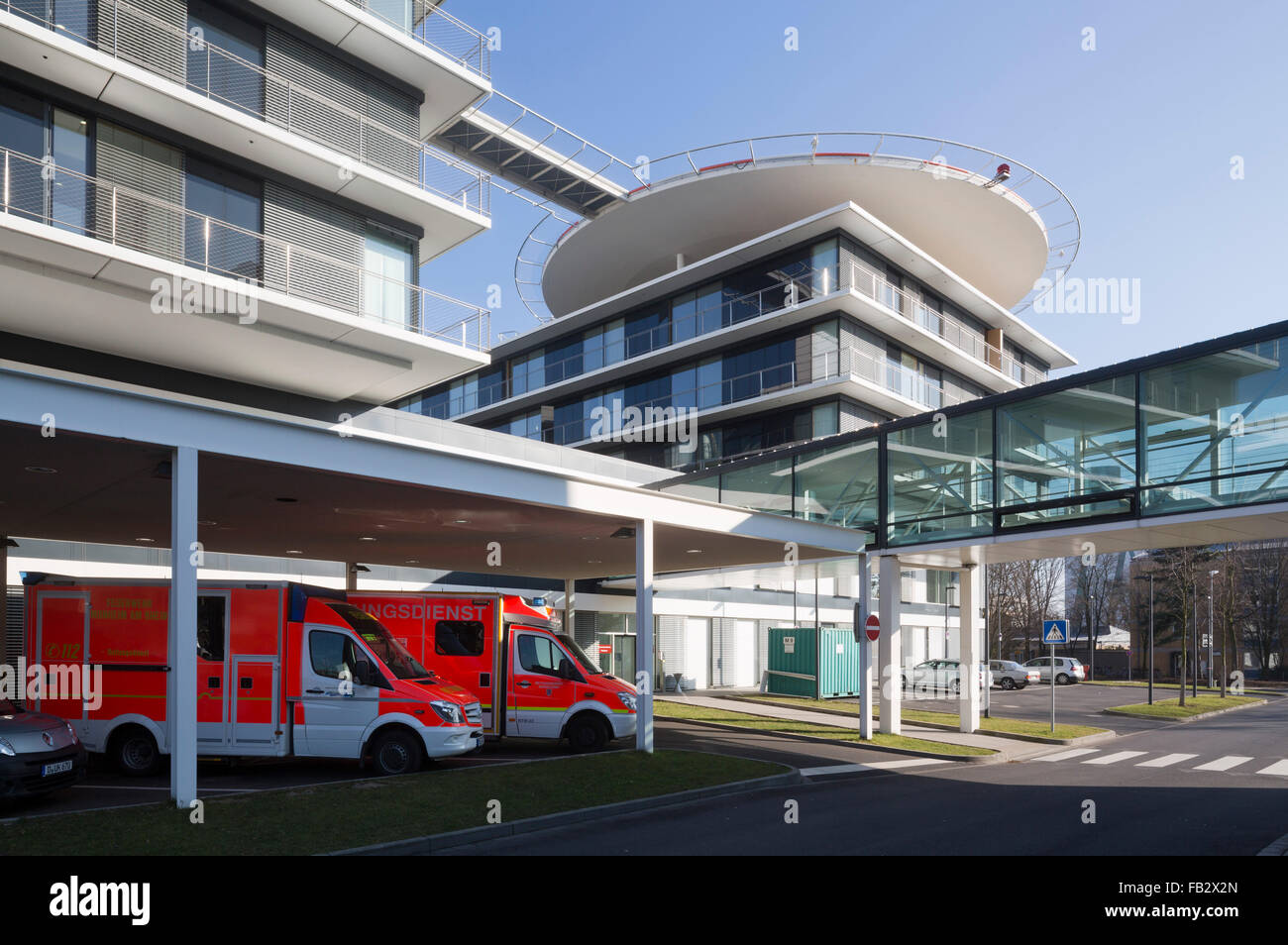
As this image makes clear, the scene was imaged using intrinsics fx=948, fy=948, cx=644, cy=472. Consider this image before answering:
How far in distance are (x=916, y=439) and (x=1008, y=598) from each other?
132 ft

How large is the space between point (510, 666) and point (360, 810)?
6.99 meters

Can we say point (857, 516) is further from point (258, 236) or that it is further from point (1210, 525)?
point (258, 236)

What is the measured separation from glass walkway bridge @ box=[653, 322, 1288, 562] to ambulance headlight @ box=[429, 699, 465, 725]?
10961mm

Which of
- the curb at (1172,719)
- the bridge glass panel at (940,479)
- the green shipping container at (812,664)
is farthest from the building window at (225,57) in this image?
the curb at (1172,719)

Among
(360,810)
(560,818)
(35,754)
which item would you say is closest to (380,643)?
A: (360,810)

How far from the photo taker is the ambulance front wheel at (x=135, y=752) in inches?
555

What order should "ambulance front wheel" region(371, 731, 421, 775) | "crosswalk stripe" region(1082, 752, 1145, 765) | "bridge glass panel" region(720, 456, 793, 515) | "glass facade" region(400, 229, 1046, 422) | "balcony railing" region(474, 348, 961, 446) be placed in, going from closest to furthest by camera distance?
1. "ambulance front wheel" region(371, 731, 421, 775)
2. "crosswalk stripe" region(1082, 752, 1145, 765)
3. "bridge glass panel" region(720, 456, 793, 515)
4. "balcony railing" region(474, 348, 961, 446)
5. "glass facade" region(400, 229, 1046, 422)

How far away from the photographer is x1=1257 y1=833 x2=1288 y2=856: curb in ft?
30.6

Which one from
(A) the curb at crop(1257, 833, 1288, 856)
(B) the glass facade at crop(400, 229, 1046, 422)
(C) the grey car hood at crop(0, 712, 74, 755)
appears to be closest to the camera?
(A) the curb at crop(1257, 833, 1288, 856)

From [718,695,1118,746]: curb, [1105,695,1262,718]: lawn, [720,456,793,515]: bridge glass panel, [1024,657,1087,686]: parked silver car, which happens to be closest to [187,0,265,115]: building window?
[720,456,793,515]: bridge glass panel

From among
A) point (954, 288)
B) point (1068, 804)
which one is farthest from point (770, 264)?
point (1068, 804)

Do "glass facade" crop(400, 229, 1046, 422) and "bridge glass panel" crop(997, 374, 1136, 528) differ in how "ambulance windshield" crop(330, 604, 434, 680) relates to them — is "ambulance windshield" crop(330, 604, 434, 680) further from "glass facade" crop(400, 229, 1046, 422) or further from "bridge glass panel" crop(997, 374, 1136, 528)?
"glass facade" crop(400, 229, 1046, 422)

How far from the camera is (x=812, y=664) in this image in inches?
1396

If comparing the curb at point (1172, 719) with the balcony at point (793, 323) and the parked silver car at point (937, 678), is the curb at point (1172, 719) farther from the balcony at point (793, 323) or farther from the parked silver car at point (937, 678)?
the balcony at point (793, 323)
